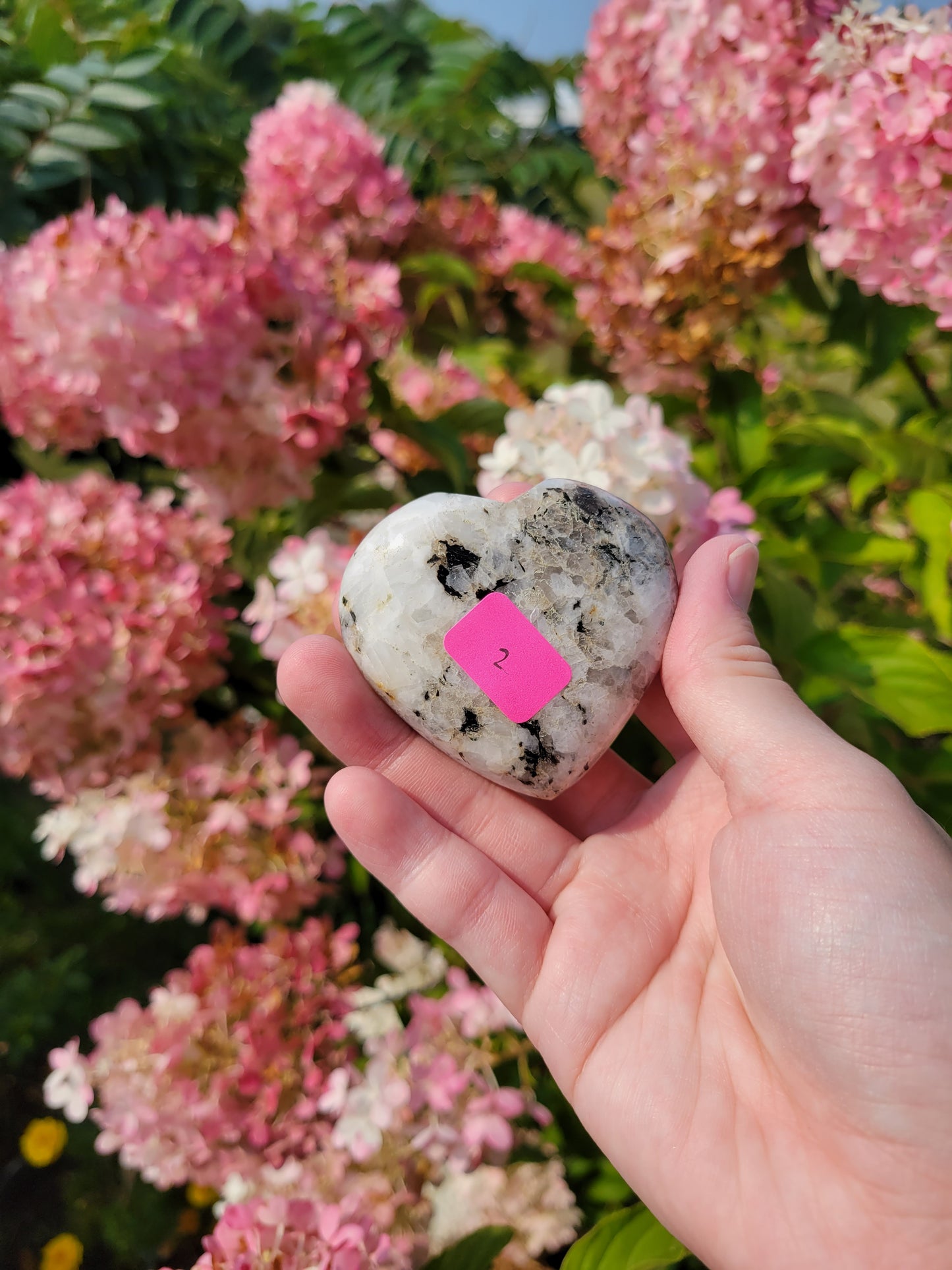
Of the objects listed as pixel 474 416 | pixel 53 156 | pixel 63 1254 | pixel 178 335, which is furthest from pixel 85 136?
pixel 63 1254

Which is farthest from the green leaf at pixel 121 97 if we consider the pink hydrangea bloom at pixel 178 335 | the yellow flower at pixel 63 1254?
the yellow flower at pixel 63 1254

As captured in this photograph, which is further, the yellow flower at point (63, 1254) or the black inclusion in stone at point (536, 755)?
the yellow flower at point (63, 1254)

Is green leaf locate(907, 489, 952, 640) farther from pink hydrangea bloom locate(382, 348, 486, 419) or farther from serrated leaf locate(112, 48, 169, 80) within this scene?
serrated leaf locate(112, 48, 169, 80)

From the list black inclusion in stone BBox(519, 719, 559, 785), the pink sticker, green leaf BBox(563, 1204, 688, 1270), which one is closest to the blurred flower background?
green leaf BBox(563, 1204, 688, 1270)

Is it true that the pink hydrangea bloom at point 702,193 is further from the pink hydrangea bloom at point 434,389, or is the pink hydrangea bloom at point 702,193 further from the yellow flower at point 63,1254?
the yellow flower at point 63,1254

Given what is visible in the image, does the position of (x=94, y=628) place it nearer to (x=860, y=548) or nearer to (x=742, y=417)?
(x=742, y=417)

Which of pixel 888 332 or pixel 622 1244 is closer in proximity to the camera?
pixel 622 1244

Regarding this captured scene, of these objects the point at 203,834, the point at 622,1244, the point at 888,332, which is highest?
the point at 888,332
